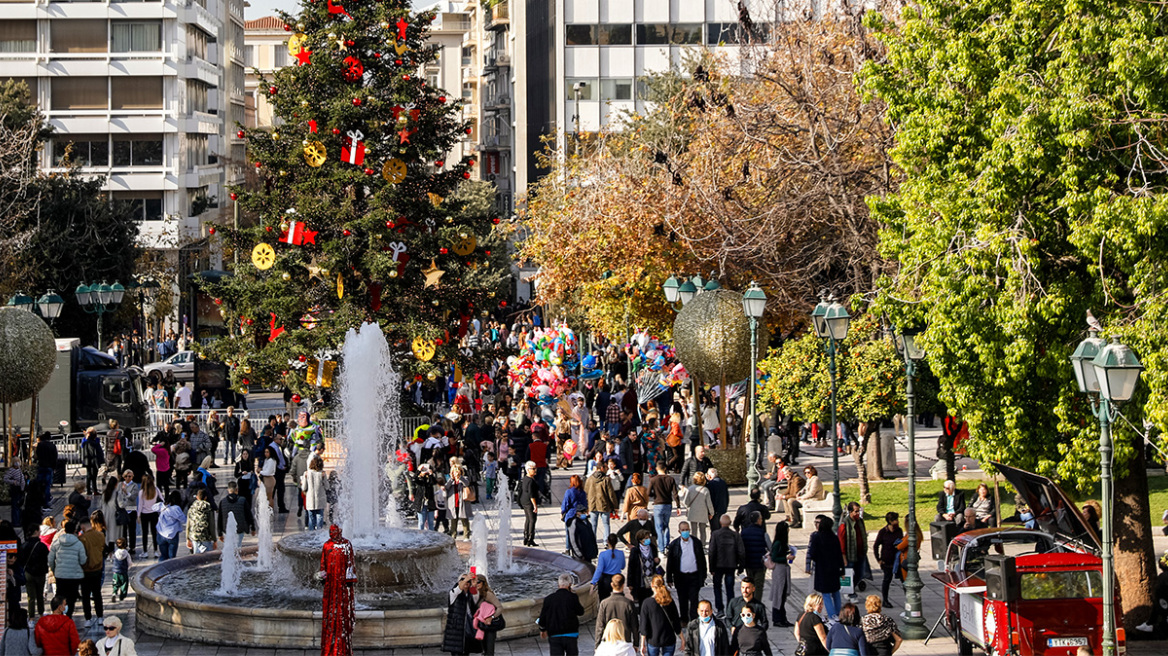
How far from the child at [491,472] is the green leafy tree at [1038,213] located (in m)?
11.9

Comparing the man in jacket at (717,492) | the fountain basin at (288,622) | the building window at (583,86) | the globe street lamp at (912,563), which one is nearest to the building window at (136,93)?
the building window at (583,86)

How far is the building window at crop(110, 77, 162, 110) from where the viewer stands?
229 ft

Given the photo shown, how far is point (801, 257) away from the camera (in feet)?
105

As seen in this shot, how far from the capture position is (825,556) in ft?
61.2

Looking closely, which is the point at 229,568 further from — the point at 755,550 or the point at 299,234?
the point at 299,234

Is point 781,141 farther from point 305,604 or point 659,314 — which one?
point 305,604

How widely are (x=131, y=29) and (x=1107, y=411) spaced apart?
6238cm

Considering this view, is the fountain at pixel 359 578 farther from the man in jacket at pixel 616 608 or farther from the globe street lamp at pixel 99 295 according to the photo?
the globe street lamp at pixel 99 295

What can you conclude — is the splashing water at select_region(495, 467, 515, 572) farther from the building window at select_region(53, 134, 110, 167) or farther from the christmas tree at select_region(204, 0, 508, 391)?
the building window at select_region(53, 134, 110, 167)

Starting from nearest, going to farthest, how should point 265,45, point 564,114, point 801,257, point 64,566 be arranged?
point 64,566, point 801,257, point 564,114, point 265,45

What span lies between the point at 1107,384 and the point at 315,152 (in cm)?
2520

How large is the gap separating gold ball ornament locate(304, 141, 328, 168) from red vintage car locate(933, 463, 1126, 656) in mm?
22240

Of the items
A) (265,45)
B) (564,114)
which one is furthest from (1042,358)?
(265,45)

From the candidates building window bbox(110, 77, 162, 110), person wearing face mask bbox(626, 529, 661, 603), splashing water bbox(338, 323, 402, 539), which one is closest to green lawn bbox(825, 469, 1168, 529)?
person wearing face mask bbox(626, 529, 661, 603)
